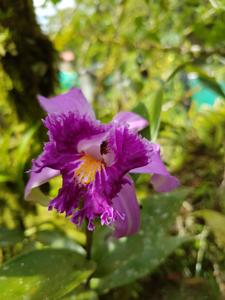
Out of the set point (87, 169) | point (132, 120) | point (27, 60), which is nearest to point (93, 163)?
point (87, 169)

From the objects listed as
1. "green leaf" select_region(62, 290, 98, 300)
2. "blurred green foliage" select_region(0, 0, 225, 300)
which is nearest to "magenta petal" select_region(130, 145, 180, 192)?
"blurred green foliage" select_region(0, 0, 225, 300)

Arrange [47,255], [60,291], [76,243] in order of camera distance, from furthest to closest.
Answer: [76,243], [47,255], [60,291]

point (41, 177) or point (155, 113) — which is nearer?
point (41, 177)

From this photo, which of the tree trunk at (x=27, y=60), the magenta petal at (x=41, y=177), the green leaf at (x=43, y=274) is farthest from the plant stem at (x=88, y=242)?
the tree trunk at (x=27, y=60)

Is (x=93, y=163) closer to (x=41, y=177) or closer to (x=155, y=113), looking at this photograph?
(x=41, y=177)

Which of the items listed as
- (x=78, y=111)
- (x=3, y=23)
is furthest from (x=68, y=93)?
(x=3, y=23)

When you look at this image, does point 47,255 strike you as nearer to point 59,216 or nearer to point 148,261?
point 148,261

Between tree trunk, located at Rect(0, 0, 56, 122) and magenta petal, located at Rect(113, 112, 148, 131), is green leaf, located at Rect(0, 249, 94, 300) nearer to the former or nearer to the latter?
magenta petal, located at Rect(113, 112, 148, 131)
